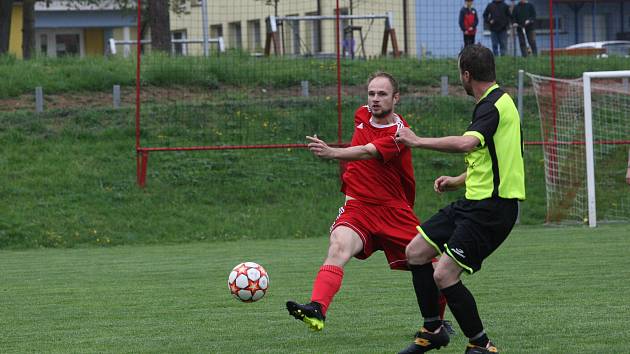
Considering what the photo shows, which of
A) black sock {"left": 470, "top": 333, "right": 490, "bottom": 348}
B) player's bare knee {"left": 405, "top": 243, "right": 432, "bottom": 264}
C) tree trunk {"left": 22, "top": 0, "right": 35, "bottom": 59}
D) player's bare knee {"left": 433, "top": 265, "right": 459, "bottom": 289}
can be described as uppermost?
tree trunk {"left": 22, "top": 0, "right": 35, "bottom": 59}

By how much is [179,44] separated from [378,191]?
15.2 meters

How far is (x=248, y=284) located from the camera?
7.49 m

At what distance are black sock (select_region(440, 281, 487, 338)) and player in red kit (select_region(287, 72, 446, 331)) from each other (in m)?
1.02

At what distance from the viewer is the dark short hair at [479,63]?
246 inches

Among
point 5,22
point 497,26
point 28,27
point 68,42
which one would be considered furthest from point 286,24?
point 68,42

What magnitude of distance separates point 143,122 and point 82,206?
2.95 meters

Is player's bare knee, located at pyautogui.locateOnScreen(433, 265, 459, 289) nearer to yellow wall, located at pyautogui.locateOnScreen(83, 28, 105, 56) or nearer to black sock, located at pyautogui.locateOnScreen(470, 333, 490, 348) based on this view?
black sock, located at pyautogui.locateOnScreen(470, 333, 490, 348)

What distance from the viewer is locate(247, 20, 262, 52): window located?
62.5 ft

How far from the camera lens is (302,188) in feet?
61.9

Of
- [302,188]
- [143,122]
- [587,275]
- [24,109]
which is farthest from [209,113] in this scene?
[587,275]

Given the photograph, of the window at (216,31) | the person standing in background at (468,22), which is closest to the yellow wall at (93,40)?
→ the window at (216,31)

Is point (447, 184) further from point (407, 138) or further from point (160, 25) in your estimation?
point (160, 25)

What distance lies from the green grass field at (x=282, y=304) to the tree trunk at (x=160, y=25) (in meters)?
9.01

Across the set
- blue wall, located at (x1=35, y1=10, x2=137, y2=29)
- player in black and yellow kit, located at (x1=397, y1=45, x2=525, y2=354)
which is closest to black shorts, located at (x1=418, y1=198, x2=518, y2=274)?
player in black and yellow kit, located at (x1=397, y1=45, x2=525, y2=354)
